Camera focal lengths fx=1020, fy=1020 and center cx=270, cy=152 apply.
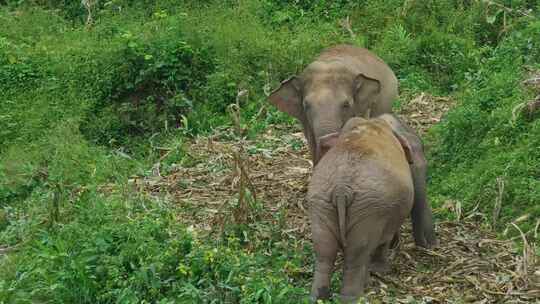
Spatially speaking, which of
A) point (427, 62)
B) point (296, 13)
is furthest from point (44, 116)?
point (427, 62)

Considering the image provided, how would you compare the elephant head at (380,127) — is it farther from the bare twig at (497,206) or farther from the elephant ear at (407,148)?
the bare twig at (497,206)

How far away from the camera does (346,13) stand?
41.9ft

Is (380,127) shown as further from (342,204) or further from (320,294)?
(320,294)

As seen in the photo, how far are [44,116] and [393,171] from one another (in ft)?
20.0

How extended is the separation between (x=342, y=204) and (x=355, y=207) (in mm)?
84

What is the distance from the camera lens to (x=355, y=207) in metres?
6.05

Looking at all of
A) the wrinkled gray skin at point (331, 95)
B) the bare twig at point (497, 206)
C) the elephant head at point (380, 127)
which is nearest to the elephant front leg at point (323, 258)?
the elephant head at point (380, 127)

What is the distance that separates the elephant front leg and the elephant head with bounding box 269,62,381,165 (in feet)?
5.46

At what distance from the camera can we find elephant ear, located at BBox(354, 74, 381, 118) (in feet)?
26.6

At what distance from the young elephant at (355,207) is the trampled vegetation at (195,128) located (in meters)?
0.31

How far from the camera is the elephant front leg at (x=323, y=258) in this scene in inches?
241

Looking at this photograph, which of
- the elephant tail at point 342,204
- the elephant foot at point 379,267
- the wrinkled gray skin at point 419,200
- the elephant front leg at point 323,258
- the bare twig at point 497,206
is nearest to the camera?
the elephant tail at point 342,204

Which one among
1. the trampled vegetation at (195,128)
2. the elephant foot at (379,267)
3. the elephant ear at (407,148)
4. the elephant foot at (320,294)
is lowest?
the trampled vegetation at (195,128)

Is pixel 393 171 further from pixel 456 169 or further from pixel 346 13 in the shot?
pixel 346 13
